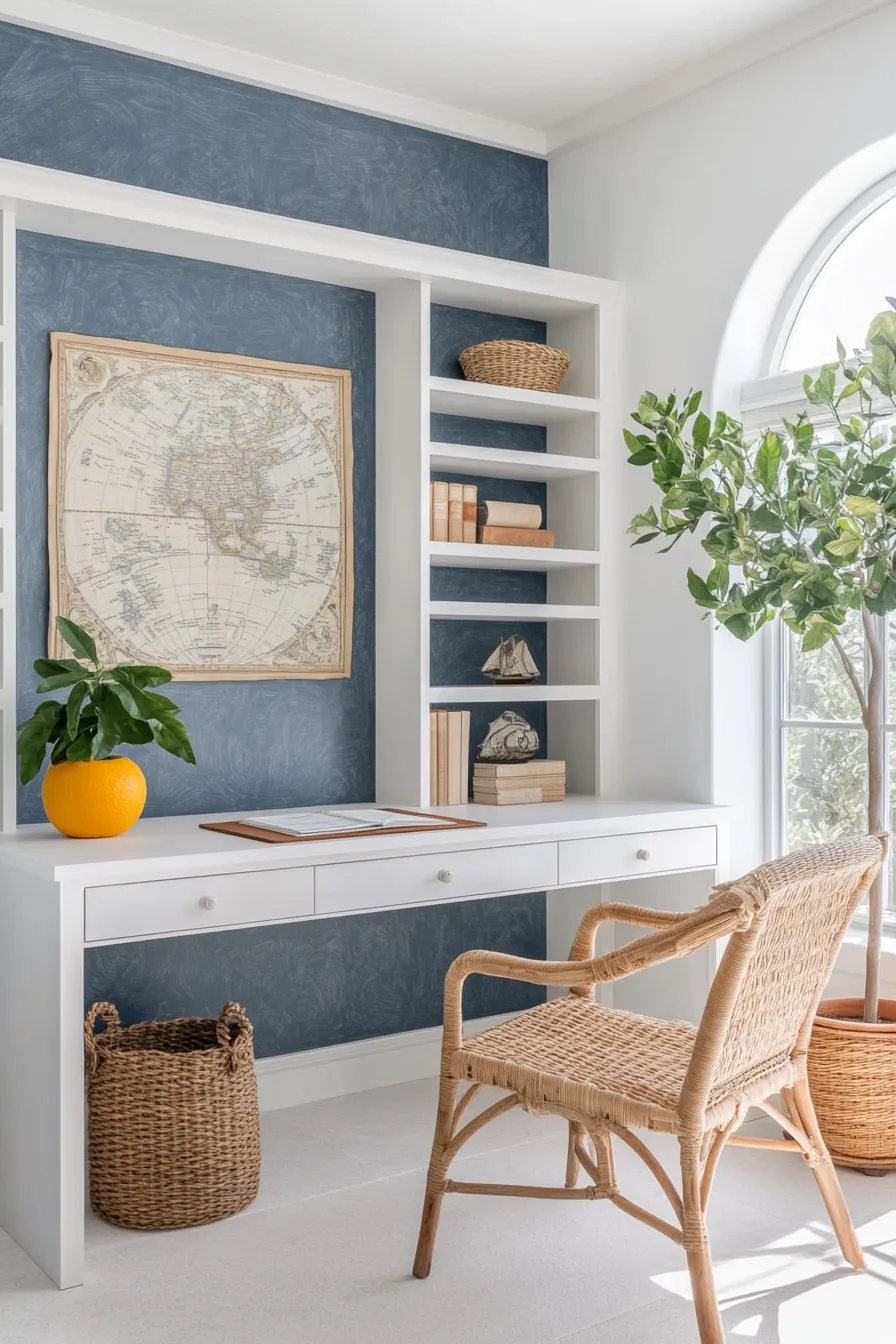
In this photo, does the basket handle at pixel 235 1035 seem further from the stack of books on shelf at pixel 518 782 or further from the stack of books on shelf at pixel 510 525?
the stack of books on shelf at pixel 510 525

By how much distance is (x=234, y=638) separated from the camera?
3.31 metres

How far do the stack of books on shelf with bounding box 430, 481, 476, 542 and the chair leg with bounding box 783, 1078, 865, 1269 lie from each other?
170cm

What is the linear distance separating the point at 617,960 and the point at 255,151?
2.38m

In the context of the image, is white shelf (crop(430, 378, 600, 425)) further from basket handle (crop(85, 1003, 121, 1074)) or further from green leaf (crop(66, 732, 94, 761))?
basket handle (crop(85, 1003, 121, 1074))

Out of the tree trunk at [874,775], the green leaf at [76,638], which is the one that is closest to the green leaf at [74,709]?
the green leaf at [76,638]

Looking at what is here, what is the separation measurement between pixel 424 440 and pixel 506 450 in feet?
1.17

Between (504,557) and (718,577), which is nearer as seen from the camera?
(718,577)

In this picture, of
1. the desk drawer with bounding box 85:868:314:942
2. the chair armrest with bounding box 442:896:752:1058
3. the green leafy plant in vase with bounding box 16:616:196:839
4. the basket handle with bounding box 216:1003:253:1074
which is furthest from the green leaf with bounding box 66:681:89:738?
the chair armrest with bounding box 442:896:752:1058

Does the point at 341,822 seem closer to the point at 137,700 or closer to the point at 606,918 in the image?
the point at 137,700

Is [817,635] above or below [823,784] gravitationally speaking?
above

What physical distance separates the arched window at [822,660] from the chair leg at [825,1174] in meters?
0.92

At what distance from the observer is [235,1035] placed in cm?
287

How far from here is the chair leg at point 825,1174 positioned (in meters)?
2.36

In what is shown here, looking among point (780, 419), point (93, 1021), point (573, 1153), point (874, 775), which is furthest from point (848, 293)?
point (93, 1021)
